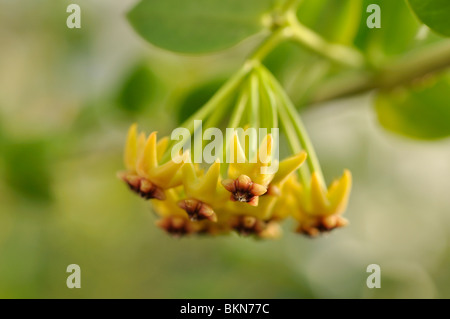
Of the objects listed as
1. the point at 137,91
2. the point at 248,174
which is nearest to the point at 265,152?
the point at 248,174

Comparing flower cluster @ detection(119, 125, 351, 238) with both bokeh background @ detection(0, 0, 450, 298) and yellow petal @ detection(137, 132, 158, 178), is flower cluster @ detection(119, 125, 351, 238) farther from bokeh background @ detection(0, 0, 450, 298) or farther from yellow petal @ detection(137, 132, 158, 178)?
bokeh background @ detection(0, 0, 450, 298)

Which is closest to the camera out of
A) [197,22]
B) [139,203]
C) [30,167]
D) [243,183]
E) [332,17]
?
[243,183]

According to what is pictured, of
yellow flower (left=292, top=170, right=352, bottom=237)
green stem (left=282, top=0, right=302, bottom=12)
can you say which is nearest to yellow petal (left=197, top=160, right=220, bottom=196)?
yellow flower (left=292, top=170, right=352, bottom=237)

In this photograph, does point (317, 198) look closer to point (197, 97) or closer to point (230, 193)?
point (230, 193)

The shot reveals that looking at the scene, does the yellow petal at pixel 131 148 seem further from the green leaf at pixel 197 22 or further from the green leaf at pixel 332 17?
the green leaf at pixel 332 17

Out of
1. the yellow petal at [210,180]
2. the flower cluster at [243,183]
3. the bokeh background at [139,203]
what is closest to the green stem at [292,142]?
the flower cluster at [243,183]

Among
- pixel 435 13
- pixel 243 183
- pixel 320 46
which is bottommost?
pixel 243 183

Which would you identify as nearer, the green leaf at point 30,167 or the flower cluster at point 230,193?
the flower cluster at point 230,193
